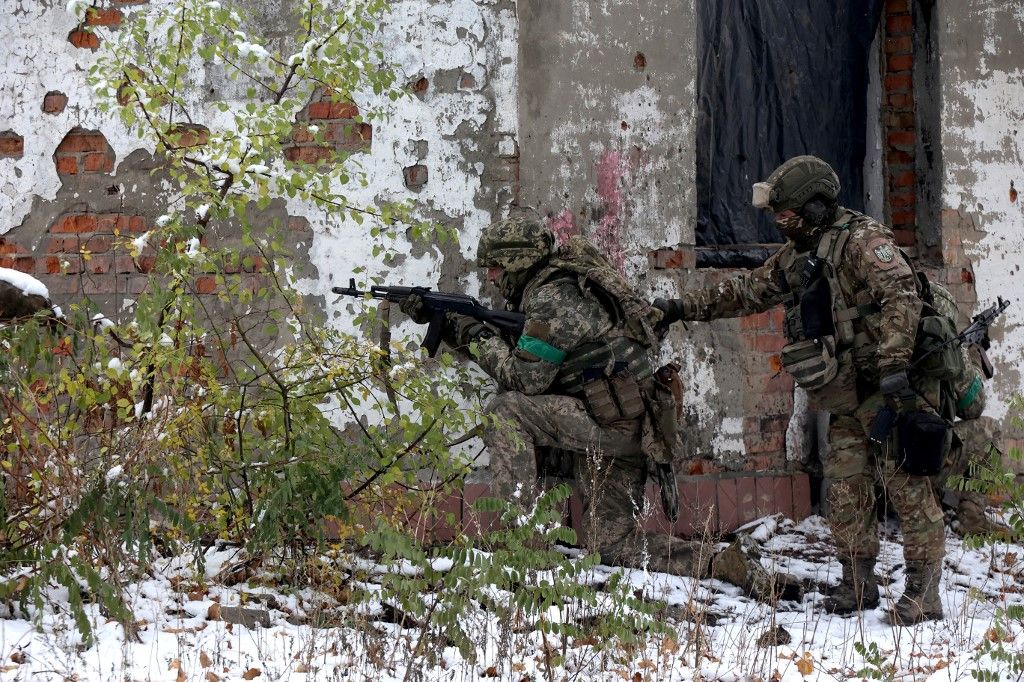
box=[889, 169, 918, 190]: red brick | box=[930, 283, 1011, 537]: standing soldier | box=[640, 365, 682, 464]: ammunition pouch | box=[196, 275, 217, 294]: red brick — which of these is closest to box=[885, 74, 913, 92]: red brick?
box=[889, 169, 918, 190]: red brick

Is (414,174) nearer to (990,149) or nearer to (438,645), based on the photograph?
(438,645)

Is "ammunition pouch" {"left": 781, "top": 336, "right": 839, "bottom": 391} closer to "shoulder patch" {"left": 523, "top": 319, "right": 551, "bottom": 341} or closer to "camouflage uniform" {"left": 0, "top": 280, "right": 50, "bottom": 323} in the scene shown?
"shoulder patch" {"left": 523, "top": 319, "right": 551, "bottom": 341}

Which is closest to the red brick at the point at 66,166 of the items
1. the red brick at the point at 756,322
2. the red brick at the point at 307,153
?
the red brick at the point at 307,153

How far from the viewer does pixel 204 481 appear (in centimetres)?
441

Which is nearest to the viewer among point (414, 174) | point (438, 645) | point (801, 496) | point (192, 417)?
point (438, 645)

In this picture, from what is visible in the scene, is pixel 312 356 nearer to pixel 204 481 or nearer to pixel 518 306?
pixel 204 481

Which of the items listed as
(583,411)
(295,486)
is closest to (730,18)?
(583,411)

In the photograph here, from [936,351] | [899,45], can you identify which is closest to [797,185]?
[936,351]

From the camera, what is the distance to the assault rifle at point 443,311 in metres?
5.23

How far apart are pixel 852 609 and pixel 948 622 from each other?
428 mm

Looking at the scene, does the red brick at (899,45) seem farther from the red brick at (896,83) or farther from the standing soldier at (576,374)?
the standing soldier at (576,374)

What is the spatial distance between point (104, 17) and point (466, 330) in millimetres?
2312

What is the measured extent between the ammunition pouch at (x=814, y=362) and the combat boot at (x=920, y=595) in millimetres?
811

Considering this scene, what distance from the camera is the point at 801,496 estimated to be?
234 inches
